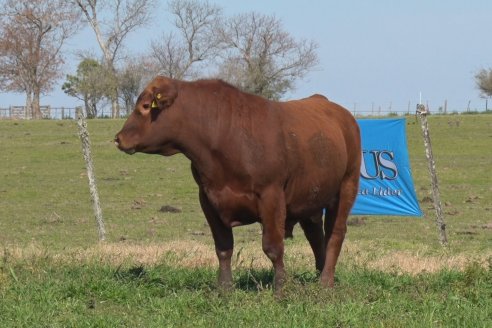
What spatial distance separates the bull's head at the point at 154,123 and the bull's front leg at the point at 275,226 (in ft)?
3.21

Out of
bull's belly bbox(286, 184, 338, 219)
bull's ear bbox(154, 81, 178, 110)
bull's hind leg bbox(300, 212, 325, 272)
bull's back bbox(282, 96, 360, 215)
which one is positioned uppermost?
bull's ear bbox(154, 81, 178, 110)

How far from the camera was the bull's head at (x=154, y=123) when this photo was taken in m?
8.48

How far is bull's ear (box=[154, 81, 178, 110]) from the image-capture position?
8438 millimetres

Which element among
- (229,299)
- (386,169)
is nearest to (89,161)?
(386,169)

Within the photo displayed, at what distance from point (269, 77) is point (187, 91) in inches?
2219

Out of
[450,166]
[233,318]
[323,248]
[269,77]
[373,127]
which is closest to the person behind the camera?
[233,318]

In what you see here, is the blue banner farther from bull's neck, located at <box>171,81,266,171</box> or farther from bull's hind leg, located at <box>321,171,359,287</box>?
bull's neck, located at <box>171,81,266,171</box>

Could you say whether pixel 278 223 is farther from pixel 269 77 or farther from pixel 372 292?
pixel 269 77

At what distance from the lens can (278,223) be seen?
8359mm

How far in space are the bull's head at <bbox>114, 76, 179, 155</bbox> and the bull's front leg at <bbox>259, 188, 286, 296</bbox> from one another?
98 cm

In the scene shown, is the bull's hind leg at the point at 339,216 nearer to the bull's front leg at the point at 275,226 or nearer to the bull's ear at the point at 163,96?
the bull's front leg at the point at 275,226

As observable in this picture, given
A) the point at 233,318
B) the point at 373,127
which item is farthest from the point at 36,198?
the point at 233,318

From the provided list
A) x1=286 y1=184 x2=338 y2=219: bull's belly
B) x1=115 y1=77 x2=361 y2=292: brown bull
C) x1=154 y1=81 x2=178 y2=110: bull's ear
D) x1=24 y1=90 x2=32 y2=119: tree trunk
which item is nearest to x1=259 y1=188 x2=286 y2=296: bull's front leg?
x1=115 y1=77 x2=361 y2=292: brown bull

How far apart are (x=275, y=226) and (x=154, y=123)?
140 centimetres
